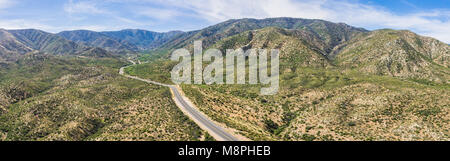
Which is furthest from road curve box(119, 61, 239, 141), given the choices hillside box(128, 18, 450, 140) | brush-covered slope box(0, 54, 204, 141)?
hillside box(128, 18, 450, 140)

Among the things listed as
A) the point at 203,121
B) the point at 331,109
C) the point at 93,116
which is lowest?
the point at 93,116

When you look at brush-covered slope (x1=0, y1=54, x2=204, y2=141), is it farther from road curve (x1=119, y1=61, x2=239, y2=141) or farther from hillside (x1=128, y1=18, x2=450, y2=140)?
hillside (x1=128, y1=18, x2=450, y2=140)

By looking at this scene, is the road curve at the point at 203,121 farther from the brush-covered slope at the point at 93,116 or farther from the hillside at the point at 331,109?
the hillside at the point at 331,109

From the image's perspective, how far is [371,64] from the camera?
184625mm

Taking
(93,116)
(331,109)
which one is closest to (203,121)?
(93,116)

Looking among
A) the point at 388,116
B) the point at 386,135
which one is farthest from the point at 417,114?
the point at 386,135

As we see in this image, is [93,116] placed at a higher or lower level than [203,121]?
lower

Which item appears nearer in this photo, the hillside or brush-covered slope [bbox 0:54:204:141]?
brush-covered slope [bbox 0:54:204:141]

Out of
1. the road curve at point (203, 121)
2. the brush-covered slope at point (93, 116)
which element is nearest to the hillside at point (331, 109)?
the road curve at point (203, 121)

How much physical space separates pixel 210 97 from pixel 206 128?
39540mm

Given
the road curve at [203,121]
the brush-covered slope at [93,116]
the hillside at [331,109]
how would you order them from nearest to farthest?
the road curve at [203,121] → the brush-covered slope at [93,116] → the hillside at [331,109]

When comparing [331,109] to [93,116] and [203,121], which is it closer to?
[203,121]

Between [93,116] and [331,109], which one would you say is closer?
[93,116]
